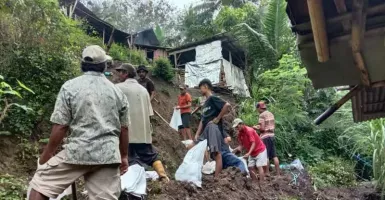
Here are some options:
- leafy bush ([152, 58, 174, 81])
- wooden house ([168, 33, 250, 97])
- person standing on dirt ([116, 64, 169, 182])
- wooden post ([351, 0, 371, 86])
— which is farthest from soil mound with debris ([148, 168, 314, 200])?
wooden house ([168, 33, 250, 97])

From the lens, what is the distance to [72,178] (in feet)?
9.67

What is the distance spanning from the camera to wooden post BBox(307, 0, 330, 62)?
101 inches

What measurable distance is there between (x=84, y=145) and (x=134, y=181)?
4.69 ft

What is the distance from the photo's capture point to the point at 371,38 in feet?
9.31

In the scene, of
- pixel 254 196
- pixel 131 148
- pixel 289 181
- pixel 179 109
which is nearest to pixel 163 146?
pixel 179 109

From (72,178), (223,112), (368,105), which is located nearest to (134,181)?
(72,178)

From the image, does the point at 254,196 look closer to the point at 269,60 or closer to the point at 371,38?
the point at 371,38

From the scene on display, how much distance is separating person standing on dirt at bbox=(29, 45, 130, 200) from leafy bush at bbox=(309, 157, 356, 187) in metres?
7.22

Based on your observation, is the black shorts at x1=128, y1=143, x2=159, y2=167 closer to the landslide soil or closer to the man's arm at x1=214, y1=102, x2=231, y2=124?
the landslide soil

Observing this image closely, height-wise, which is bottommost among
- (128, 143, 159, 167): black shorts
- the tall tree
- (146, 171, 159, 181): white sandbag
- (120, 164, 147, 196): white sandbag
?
(146, 171, 159, 181): white sandbag

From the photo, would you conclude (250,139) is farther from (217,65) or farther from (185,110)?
(217,65)

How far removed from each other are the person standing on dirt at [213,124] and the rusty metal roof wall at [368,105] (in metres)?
1.71

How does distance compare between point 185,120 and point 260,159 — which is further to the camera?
point 185,120

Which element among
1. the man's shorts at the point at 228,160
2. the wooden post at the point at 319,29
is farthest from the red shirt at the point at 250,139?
the wooden post at the point at 319,29
